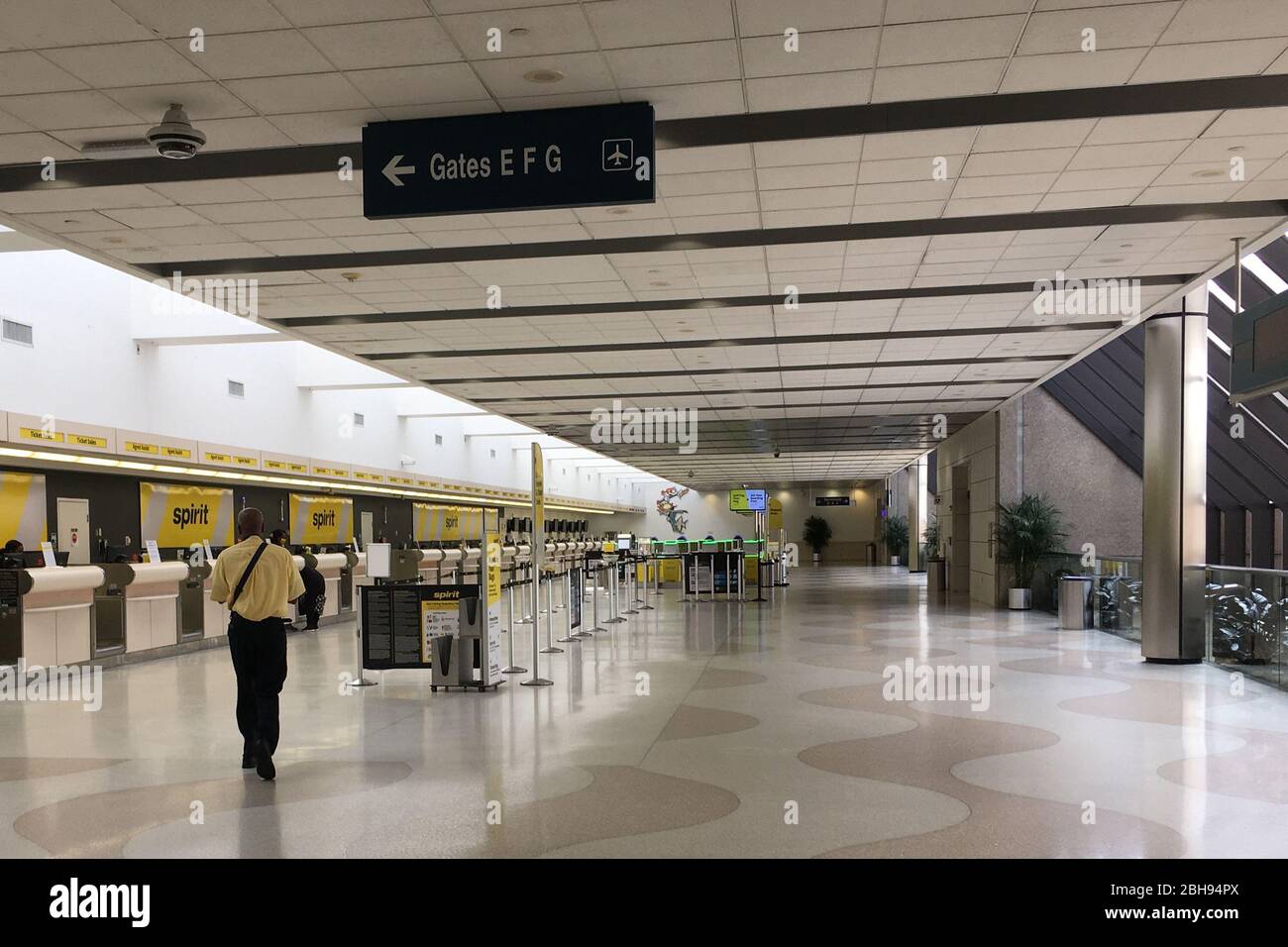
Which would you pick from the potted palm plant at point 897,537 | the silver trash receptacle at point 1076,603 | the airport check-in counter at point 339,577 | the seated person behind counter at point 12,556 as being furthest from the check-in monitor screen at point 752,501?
the seated person behind counter at point 12,556

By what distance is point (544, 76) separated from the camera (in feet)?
18.5

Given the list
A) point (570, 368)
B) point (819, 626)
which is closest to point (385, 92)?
point (570, 368)

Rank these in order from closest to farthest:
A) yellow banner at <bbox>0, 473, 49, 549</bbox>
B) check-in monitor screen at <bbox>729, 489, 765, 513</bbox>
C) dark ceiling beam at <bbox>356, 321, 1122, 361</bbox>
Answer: yellow banner at <bbox>0, 473, 49, 549</bbox> → dark ceiling beam at <bbox>356, 321, 1122, 361</bbox> → check-in monitor screen at <bbox>729, 489, 765, 513</bbox>

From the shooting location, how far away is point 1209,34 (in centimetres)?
523

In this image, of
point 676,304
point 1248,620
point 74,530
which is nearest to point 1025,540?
point 1248,620

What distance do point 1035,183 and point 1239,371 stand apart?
2025mm

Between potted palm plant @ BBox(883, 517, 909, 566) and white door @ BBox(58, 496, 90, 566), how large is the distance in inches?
1467

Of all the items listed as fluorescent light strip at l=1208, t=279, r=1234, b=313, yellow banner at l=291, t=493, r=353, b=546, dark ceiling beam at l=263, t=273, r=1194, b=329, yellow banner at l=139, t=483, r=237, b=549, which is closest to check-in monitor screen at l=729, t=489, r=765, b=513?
yellow banner at l=291, t=493, r=353, b=546

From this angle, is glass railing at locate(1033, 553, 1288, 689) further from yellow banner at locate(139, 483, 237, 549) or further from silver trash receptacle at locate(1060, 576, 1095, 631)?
yellow banner at locate(139, 483, 237, 549)

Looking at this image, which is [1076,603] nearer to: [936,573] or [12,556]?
[936,573]

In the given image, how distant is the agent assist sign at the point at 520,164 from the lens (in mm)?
5832

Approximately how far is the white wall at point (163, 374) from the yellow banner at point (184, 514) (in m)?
0.99

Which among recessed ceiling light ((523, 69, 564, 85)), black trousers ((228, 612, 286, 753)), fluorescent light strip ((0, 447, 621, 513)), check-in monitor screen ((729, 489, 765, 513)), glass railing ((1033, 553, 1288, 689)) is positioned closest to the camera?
recessed ceiling light ((523, 69, 564, 85))

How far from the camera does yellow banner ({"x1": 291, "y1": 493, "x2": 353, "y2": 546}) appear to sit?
63.9ft
